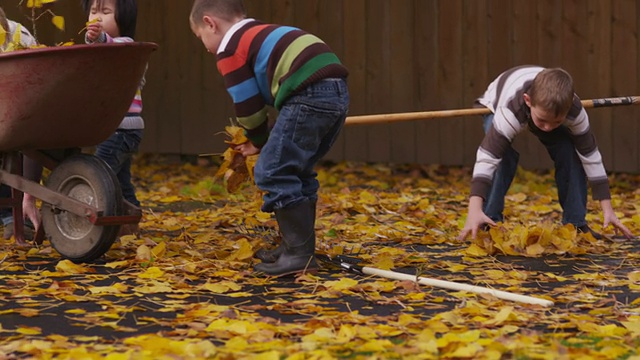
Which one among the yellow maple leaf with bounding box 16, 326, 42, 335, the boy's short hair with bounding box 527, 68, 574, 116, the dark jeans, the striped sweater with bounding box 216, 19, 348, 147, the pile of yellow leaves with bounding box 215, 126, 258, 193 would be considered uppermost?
the striped sweater with bounding box 216, 19, 348, 147

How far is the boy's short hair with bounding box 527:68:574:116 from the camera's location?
5227 millimetres

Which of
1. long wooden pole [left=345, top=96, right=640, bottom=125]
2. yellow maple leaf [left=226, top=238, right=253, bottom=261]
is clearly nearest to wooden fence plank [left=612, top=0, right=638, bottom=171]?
long wooden pole [left=345, top=96, right=640, bottom=125]

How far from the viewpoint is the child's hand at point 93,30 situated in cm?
548

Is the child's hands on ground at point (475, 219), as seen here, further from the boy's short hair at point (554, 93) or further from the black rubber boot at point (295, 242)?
the black rubber boot at point (295, 242)

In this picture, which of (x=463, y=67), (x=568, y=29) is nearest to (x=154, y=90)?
(x=463, y=67)

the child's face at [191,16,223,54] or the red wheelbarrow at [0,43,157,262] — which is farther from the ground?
the child's face at [191,16,223,54]

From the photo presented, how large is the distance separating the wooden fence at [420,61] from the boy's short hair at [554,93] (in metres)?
3.55

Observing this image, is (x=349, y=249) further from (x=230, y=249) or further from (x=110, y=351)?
(x=110, y=351)

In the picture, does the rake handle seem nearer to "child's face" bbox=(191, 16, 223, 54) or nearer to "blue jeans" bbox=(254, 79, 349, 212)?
"blue jeans" bbox=(254, 79, 349, 212)

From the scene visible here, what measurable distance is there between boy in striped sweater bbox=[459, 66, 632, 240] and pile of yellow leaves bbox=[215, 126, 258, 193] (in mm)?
1074

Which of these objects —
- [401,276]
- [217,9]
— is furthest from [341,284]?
[217,9]

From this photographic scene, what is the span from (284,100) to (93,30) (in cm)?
129

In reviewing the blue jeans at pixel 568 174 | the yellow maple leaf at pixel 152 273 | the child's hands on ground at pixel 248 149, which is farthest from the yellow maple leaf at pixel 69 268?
the blue jeans at pixel 568 174

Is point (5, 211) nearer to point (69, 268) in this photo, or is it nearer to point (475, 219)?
point (69, 268)
